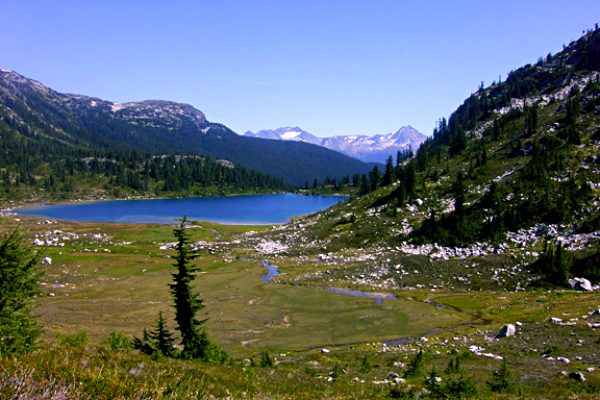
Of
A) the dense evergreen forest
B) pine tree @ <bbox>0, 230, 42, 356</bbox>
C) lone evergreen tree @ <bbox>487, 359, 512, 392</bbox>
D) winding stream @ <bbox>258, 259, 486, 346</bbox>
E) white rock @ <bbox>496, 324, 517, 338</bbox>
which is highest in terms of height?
the dense evergreen forest

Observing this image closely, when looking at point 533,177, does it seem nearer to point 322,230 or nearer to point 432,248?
point 432,248

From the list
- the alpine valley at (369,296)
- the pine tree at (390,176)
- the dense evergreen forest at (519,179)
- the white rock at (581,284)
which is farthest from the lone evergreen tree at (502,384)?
the pine tree at (390,176)

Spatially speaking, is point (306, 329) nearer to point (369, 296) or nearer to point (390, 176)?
point (369, 296)

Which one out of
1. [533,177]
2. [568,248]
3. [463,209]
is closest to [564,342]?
[568,248]

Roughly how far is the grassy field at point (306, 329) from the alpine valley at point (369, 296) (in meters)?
0.17

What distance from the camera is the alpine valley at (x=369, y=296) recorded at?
17562 millimetres

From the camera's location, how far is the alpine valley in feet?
57.6

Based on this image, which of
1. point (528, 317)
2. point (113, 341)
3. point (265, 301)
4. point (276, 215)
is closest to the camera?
point (113, 341)

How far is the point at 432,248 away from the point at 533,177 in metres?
28.9

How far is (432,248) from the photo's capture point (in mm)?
80750

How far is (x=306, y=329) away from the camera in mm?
50594

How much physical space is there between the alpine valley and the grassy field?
0.57ft

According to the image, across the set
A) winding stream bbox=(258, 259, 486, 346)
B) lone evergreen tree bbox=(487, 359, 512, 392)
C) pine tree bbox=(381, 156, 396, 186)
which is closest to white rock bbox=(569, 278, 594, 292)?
winding stream bbox=(258, 259, 486, 346)

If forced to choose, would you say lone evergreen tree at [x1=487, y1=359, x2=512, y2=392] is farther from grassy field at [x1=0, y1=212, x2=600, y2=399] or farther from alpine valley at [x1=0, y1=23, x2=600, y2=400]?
grassy field at [x1=0, y1=212, x2=600, y2=399]
